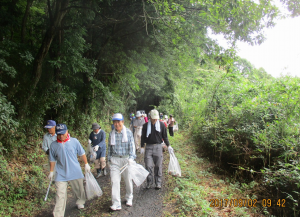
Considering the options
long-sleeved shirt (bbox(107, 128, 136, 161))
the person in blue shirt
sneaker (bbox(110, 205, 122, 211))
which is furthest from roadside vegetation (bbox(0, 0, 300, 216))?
long-sleeved shirt (bbox(107, 128, 136, 161))

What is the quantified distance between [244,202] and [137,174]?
2878 mm

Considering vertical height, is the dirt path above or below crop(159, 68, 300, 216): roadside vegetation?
below

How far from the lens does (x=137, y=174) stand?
452cm

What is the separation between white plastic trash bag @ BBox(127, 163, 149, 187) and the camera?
14.7 feet

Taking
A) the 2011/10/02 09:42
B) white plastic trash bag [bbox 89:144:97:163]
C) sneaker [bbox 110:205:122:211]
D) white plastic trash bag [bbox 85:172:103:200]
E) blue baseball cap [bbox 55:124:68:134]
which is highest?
blue baseball cap [bbox 55:124:68:134]

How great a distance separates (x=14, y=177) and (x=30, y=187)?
47cm

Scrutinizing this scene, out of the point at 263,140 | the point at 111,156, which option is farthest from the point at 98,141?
the point at 263,140

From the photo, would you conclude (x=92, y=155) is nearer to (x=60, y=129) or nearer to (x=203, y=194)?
(x=60, y=129)

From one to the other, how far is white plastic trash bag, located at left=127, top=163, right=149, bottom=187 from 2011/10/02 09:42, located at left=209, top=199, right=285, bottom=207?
5.47ft

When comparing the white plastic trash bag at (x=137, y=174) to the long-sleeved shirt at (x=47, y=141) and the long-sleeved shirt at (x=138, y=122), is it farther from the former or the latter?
the long-sleeved shirt at (x=138, y=122)

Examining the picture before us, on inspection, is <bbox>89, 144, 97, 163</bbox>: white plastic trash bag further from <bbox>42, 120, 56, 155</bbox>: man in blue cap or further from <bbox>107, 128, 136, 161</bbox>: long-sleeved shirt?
Result: <bbox>107, 128, 136, 161</bbox>: long-sleeved shirt

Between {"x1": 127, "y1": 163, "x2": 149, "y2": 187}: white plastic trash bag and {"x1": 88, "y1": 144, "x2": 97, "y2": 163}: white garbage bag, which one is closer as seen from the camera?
{"x1": 127, "y1": 163, "x2": 149, "y2": 187}: white plastic trash bag

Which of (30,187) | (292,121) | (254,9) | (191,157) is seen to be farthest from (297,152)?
(30,187)

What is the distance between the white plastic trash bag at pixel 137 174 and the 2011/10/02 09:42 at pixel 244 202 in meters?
1.67
